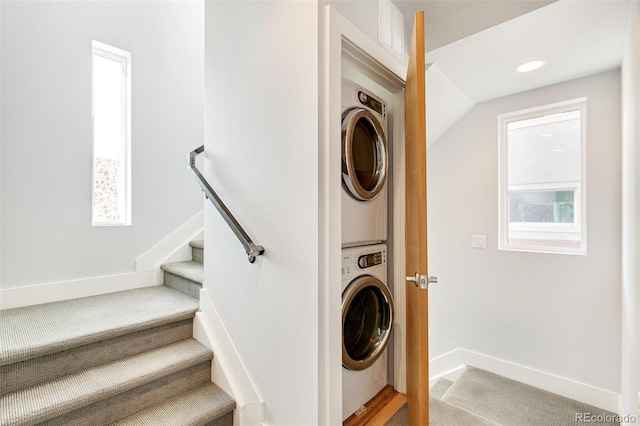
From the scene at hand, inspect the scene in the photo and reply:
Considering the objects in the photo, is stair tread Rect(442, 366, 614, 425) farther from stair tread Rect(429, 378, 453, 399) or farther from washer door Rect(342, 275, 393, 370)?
washer door Rect(342, 275, 393, 370)

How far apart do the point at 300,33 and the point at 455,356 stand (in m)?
3.01

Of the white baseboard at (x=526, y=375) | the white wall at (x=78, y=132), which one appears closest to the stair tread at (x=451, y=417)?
the white baseboard at (x=526, y=375)

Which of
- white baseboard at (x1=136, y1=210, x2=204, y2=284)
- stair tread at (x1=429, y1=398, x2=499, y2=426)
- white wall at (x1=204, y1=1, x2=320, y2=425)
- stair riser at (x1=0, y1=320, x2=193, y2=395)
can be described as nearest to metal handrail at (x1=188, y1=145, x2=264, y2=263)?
white wall at (x1=204, y1=1, x2=320, y2=425)

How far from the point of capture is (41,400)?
3.94 feet

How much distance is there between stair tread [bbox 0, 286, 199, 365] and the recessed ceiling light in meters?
2.76

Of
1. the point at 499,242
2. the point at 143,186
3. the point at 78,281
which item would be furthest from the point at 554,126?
the point at 78,281

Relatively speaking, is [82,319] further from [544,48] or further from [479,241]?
[544,48]

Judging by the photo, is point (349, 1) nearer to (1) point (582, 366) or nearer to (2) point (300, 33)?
(2) point (300, 33)

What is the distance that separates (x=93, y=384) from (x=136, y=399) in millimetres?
207

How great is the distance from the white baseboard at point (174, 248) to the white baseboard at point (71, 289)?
0.24ft

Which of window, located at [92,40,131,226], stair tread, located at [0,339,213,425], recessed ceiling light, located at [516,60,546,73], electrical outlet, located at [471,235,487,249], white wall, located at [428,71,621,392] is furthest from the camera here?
electrical outlet, located at [471,235,487,249]

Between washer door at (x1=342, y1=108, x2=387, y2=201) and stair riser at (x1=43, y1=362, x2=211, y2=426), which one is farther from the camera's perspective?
washer door at (x1=342, y1=108, x2=387, y2=201)

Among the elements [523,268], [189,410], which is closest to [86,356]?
[189,410]

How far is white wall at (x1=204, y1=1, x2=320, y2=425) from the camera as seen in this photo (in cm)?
122
